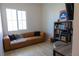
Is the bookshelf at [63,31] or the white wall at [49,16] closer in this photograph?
the bookshelf at [63,31]

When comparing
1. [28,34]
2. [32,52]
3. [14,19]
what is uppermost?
[14,19]

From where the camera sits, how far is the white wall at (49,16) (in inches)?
152

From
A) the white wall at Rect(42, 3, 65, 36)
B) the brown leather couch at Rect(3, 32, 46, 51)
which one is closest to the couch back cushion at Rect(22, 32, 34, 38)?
the brown leather couch at Rect(3, 32, 46, 51)

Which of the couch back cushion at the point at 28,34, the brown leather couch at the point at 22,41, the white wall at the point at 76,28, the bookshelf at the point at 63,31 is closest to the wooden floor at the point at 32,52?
the brown leather couch at the point at 22,41

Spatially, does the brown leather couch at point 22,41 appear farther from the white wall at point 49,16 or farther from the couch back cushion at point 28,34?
the white wall at point 49,16

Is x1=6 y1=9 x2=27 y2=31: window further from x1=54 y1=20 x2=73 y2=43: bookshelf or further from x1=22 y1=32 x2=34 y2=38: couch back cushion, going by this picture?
x1=54 y1=20 x2=73 y2=43: bookshelf

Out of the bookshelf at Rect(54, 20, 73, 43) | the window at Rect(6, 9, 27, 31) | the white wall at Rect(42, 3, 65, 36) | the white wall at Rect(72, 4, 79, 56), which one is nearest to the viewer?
the white wall at Rect(72, 4, 79, 56)

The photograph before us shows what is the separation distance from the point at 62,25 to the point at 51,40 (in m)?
0.84

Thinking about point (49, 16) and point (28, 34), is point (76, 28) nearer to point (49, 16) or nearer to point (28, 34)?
point (49, 16)

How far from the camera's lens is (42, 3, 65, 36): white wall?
12.7ft

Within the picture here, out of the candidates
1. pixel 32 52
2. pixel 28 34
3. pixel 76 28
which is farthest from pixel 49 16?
pixel 76 28

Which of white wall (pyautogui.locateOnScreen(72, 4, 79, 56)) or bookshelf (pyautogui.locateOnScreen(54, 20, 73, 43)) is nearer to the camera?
white wall (pyautogui.locateOnScreen(72, 4, 79, 56))

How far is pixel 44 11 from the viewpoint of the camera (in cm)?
427

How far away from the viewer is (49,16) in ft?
13.5
